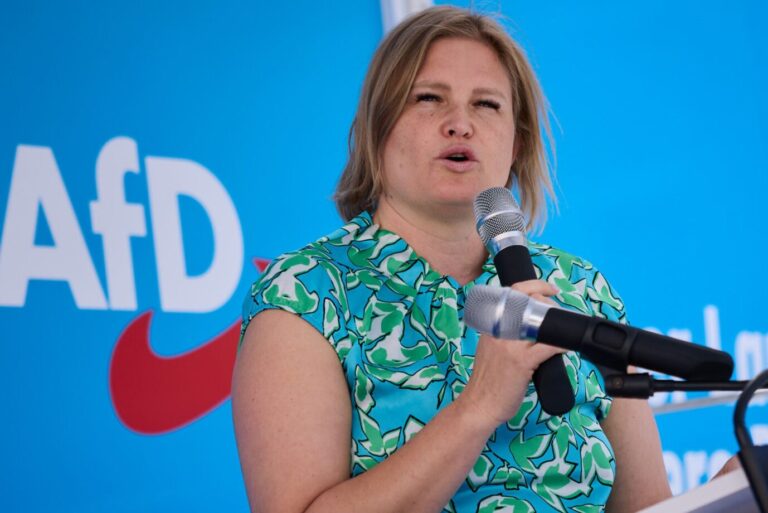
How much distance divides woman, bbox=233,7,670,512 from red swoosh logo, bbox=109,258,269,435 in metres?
0.61

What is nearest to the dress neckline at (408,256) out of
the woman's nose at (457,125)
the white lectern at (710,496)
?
the woman's nose at (457,125)

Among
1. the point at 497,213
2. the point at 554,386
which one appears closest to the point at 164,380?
the point at 497,213

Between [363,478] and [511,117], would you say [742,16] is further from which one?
[363,478]

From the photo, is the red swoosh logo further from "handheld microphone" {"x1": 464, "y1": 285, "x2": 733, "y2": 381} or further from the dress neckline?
"handheld microphone" {"x1": 464, "y1": 285, "x2": 733, "y2": 381}

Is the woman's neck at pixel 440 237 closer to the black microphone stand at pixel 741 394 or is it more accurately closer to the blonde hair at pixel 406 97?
the blonde hair at pixel 406 97

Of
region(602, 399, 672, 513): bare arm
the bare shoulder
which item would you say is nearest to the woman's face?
the bare shoulder

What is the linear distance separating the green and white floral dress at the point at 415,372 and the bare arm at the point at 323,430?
0.03m

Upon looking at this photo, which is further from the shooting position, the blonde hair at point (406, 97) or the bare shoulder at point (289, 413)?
the blonde hair at point (406, 97)

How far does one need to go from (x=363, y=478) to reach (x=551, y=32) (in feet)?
6.53

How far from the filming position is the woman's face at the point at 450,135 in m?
1.54

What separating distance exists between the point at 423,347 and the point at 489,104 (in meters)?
0.45

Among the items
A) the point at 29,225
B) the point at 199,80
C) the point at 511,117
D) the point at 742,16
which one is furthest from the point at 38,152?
the point at 742,16

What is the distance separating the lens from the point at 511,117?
169cm

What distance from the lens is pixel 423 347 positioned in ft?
4.80
